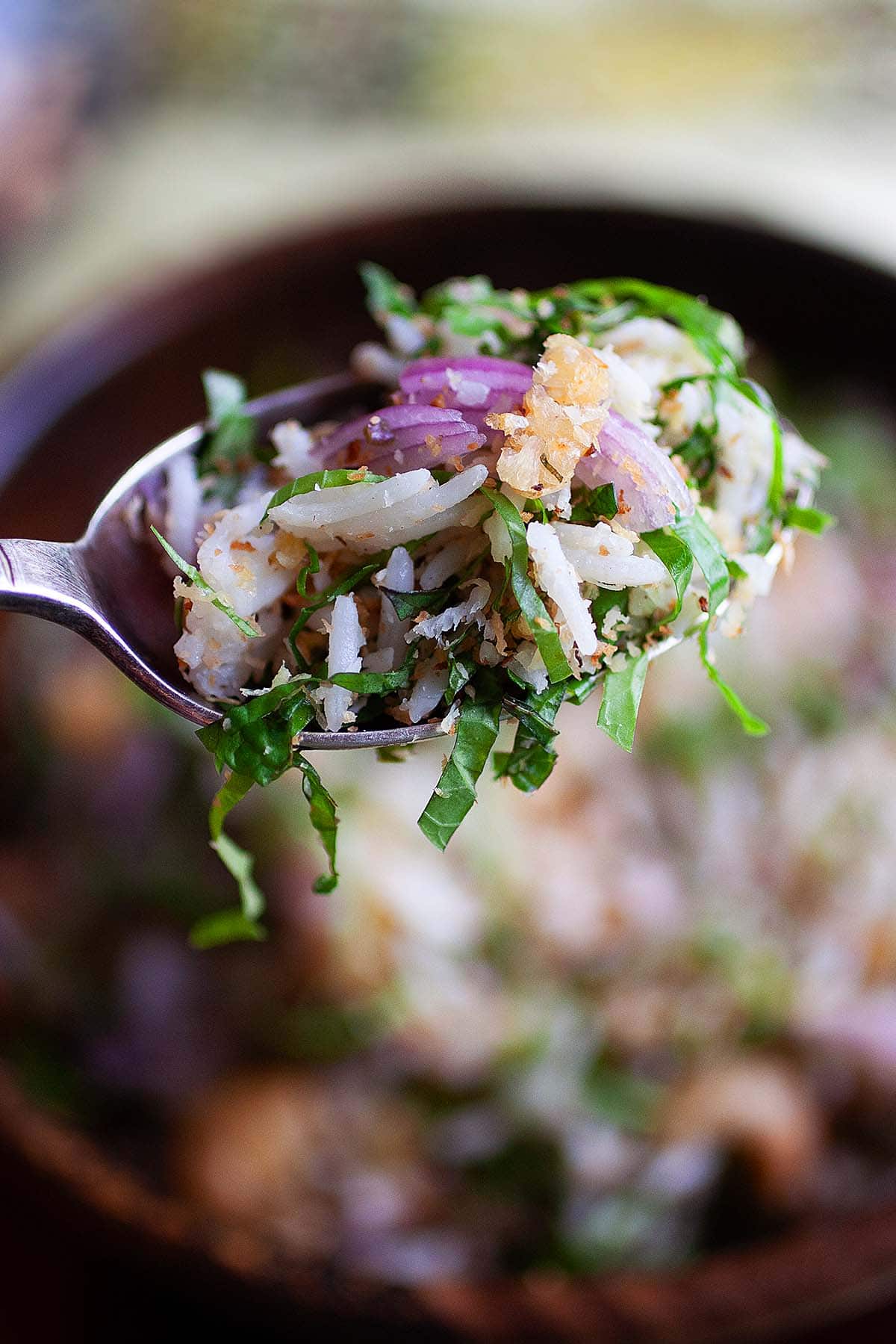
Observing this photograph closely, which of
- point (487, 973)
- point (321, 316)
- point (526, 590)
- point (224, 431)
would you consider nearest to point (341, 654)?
point (526, 590)

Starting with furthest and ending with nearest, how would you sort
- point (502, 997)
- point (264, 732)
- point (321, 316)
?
point (321, 316), point (502, 997), point (264, 732)

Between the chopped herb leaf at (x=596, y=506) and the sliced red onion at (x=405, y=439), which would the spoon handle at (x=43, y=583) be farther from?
the chopped herb leaf at (x=596, y=506)

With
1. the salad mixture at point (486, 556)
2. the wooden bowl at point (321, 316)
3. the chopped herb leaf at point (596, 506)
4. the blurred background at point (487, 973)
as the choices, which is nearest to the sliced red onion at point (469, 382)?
the salad mixture at point (486, 556)

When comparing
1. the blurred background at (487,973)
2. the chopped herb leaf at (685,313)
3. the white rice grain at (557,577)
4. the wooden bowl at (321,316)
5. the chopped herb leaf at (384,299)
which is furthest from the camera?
the wooden bowl at (321,316)

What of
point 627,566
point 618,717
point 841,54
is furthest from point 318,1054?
point 841,54

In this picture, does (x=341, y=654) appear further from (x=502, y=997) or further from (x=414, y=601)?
(x=502, y=997)

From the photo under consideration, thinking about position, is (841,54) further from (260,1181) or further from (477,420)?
(260,1181)

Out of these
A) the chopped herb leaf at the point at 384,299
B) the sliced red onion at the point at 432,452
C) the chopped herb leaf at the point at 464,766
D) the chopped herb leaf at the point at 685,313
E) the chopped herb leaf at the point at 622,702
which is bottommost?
the chopped herb leaf at the point at 464,766
